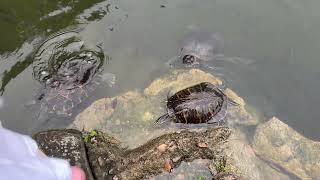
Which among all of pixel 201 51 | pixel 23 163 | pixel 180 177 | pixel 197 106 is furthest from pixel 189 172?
pixel 23 163

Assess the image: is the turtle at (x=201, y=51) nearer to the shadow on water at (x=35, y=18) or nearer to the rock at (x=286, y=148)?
the rock at (x=286, y=148)

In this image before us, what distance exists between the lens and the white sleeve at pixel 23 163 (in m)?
1.88

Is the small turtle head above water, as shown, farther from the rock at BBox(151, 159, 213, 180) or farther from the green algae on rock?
the rock at BBox(151, 159, 213, 180)

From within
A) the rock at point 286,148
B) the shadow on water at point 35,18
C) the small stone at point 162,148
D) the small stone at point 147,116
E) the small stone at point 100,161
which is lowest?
the rock at point 286,148

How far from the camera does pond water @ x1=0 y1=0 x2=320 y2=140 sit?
488 cm

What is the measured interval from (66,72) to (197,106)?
1570 millimetres

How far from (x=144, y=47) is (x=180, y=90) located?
0.80 meters

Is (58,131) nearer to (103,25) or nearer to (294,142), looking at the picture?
(103,25)

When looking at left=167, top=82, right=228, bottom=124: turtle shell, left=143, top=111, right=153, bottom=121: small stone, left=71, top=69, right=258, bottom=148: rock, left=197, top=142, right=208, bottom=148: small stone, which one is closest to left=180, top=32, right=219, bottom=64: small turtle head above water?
left=71, top=69, right=258, bottom=148: rock

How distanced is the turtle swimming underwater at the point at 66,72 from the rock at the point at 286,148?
1.88 metres

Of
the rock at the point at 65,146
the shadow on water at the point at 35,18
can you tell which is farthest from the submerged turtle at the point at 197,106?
the shadow on water at the point at 35,18

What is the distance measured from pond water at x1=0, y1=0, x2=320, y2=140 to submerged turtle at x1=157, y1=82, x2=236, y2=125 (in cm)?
35

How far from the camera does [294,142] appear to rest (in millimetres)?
4617

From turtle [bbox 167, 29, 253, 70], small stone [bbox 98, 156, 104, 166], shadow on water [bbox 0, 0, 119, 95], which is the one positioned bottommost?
small stone [bbox 98, 156, 104, 166]
